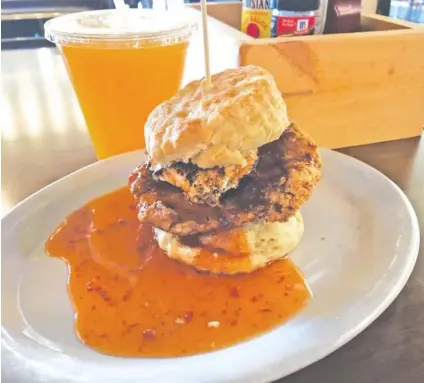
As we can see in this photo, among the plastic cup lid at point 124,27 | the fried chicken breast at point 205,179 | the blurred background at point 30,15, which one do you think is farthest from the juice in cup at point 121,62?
the blurred background at point 30,15

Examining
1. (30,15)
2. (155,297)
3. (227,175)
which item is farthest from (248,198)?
(30,15)

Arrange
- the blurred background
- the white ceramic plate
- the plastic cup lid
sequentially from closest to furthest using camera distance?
the white ceramic plate
the plastic cup lid
the blurred background

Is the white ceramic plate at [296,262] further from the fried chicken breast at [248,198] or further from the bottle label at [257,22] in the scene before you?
the bottle label at [257,22]

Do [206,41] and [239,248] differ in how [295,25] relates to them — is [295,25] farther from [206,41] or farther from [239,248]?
[239,248]

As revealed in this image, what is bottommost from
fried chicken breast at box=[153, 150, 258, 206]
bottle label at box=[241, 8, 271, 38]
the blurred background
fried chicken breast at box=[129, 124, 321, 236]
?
the blurred background

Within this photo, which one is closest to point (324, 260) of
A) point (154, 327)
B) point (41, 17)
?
point (154, 327)

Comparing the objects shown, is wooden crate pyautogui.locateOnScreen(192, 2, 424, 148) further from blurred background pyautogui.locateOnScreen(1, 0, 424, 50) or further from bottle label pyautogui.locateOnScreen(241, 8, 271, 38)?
blurred background pyautogui.locateOnScreen(1, 0, 424, 50)

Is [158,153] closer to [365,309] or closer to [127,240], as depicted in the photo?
[127,240]

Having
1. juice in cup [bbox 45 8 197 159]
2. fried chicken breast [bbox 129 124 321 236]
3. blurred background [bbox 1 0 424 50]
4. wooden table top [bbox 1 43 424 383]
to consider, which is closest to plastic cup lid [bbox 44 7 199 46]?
juice in cup [bbox 45 8 197 159]
